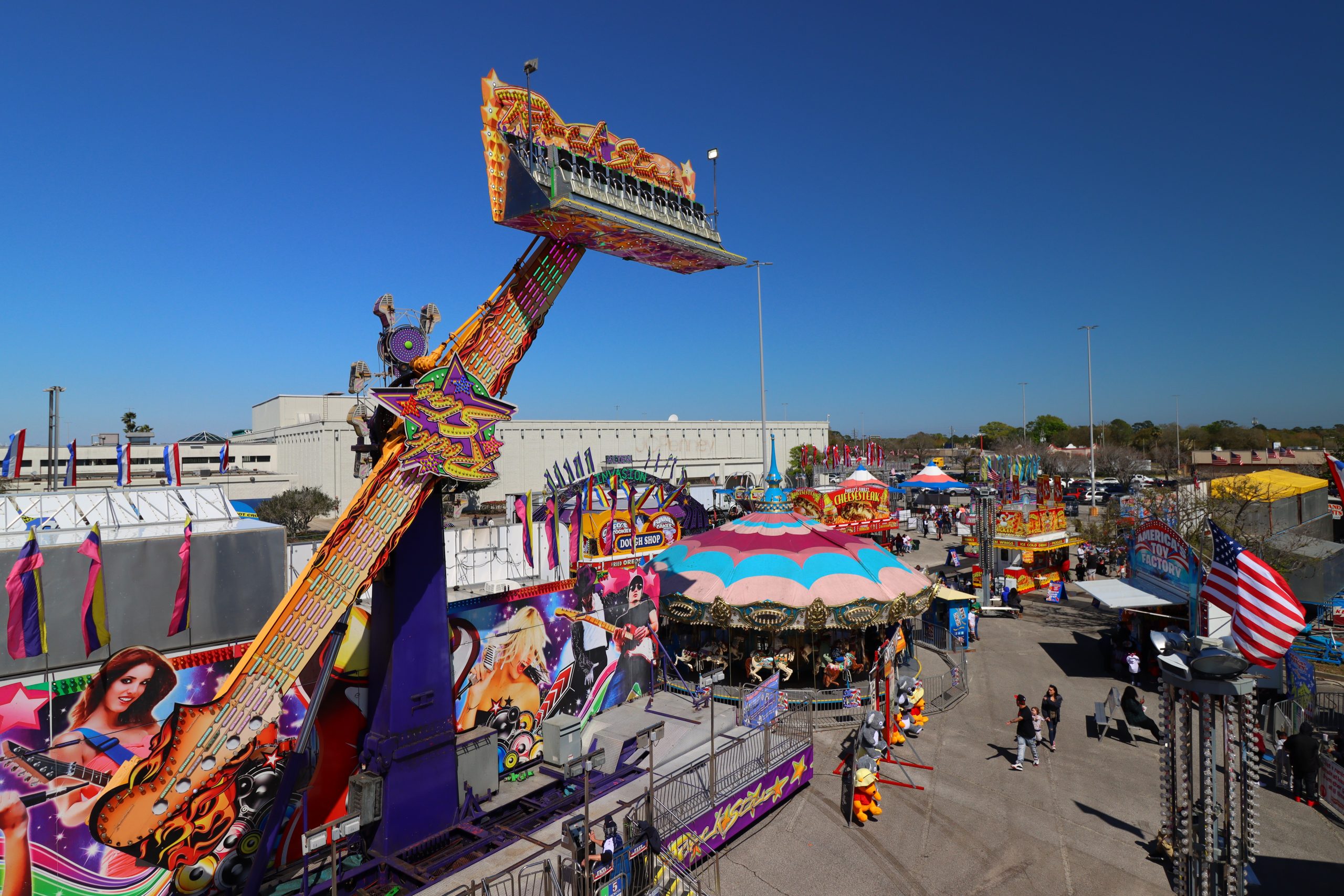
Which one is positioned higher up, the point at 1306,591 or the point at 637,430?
the point at 637,430

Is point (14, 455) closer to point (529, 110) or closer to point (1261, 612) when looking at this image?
point (529, 110)

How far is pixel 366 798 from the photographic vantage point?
10.0m

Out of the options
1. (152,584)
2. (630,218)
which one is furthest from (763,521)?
(152,584)

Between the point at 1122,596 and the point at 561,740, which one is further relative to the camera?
the point at 1122,596

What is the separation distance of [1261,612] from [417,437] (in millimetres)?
11699

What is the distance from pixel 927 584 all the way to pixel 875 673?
4497 millimetres

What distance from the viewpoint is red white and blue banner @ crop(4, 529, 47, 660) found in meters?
7.91

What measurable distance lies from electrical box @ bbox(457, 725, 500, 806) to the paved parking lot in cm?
394

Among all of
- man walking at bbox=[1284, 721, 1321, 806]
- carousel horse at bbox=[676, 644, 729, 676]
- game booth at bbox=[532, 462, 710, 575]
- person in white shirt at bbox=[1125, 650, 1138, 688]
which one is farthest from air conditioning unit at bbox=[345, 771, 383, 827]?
person in white shirt at bbox=[1125, 650, 1138, 688]

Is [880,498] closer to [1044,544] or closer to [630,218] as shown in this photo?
[1044,544]

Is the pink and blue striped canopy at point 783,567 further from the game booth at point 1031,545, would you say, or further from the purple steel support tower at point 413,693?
the game booth at point 1031,545

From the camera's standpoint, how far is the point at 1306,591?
74.5ft

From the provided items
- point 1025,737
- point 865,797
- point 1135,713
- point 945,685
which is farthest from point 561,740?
point 1135,713

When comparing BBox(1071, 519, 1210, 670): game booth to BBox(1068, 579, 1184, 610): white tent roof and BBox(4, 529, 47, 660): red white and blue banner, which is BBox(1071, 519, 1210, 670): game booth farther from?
BBox(4, 529, 47, 660): red white and blue banner
